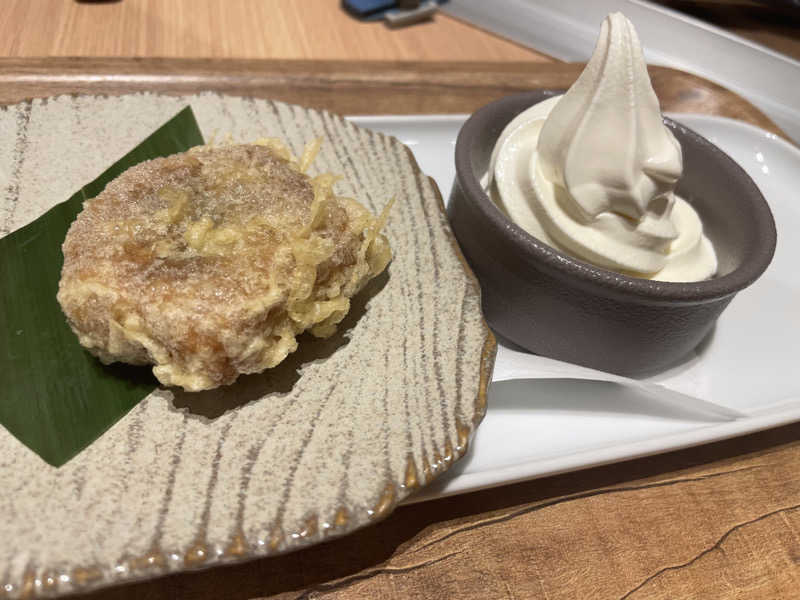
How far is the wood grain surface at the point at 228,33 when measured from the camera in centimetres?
236

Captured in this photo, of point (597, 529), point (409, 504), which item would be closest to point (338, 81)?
point (409, 504)

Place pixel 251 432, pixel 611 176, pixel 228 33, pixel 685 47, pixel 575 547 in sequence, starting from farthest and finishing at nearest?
1. pixel 685 47
2. pixel 228 33
3. pixel 611 176
4. pixel 575 547
5. pixel 251 432

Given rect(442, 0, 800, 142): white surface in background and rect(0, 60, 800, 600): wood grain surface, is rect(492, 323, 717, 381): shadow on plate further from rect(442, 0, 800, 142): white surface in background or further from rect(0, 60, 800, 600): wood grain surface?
rect(442, 0, 800, 142): white surface in background

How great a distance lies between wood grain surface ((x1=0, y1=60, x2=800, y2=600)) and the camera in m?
1.11

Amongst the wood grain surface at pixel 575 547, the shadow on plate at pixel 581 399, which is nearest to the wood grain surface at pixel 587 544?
the wood grain surface at pixel 575 547

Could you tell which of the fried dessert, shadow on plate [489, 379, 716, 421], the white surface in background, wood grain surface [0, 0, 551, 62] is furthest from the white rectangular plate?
the white surface in background

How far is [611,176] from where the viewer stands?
1.44 m

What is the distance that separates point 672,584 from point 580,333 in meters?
0.55

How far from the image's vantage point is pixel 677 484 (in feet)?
4.51

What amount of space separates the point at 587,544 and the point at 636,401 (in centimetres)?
38

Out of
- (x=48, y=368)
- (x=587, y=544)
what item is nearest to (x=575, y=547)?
(x=587, y=544)

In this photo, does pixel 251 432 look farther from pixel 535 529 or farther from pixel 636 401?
pixel 636 401

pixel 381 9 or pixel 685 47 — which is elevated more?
pixel 685 47

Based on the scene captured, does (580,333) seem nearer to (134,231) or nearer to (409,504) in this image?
(409,504)
